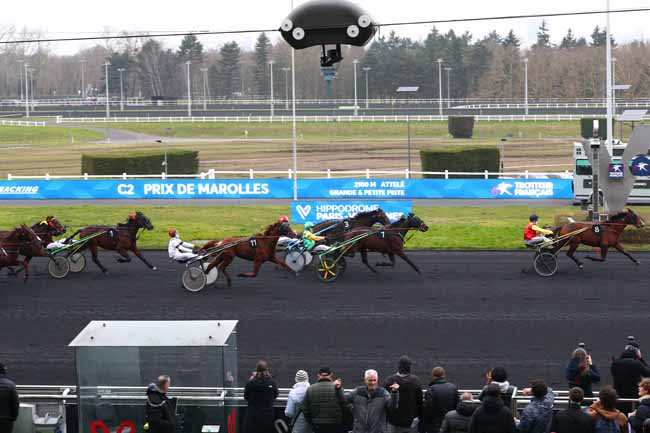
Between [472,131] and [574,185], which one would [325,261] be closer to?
[574,185]

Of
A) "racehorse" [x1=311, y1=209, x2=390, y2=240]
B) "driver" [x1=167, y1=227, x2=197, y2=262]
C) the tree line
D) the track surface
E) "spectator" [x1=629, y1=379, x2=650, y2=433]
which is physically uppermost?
the tree line

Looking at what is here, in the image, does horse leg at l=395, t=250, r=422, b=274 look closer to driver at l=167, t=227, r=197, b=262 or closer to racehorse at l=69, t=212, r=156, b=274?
driver at l=167, t=227, r=197, b=262

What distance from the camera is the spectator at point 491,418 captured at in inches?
298

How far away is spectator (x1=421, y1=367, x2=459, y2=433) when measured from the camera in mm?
8609

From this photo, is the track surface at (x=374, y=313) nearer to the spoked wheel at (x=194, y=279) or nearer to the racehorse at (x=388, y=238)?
the spoked wheel at (x=194, y=279)

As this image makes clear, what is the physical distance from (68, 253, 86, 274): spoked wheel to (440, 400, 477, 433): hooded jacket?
13050mm

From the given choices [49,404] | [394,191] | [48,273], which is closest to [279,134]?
[394,191]

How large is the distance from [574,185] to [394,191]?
5.99 m

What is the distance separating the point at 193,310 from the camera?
1588 cm

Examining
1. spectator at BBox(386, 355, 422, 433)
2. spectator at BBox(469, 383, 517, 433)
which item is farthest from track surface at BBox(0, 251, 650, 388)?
spectator at BBox(469, 383, 517, 433)

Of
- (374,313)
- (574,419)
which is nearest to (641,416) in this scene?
(574,419)

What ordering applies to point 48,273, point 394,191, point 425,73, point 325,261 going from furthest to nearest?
point 425,73
point 394,191
point 48,273
point 325,261

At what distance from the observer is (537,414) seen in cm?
808

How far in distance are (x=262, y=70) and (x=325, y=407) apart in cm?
9933
